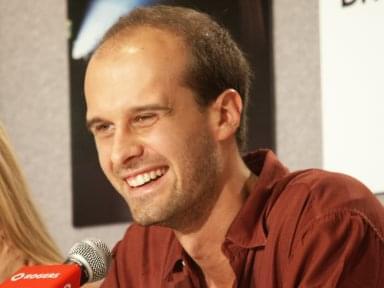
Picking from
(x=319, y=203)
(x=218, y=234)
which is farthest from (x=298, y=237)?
(x=218, y=234)

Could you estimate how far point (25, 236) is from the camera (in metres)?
2.04

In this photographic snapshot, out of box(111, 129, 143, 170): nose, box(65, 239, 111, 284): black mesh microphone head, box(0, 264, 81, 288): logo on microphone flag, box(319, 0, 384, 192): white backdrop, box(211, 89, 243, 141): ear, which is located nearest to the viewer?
box(0, 264, 81, 288): logo on microphone flag

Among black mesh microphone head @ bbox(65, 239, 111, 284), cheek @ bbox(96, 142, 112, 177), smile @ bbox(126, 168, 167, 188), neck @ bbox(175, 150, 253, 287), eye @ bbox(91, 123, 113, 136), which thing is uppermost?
eye @ bbox(91, 123, 113, 136)

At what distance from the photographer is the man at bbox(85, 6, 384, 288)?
121cm

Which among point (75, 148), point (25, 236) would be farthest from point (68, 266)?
point (75, 148)

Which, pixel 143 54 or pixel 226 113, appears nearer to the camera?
pixel 143 54

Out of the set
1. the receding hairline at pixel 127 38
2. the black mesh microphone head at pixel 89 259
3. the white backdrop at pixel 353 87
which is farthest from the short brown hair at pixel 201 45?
the white backdrop at pixel 353 87

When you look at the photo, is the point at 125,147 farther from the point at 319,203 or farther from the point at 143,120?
the point at 319,203

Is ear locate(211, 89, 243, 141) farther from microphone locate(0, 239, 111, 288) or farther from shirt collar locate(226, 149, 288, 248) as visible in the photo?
microphone locate(0, 239, 111, 288)

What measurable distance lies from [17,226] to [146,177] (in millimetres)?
845

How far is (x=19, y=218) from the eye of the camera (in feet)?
6.70

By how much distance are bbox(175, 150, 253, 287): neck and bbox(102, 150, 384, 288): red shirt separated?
0.12 ft

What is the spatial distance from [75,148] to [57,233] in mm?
285

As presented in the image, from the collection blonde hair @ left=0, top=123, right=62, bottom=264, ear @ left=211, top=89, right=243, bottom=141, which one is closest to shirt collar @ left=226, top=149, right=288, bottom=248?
ear @ left=211, top=89, right=243, bottom=141
